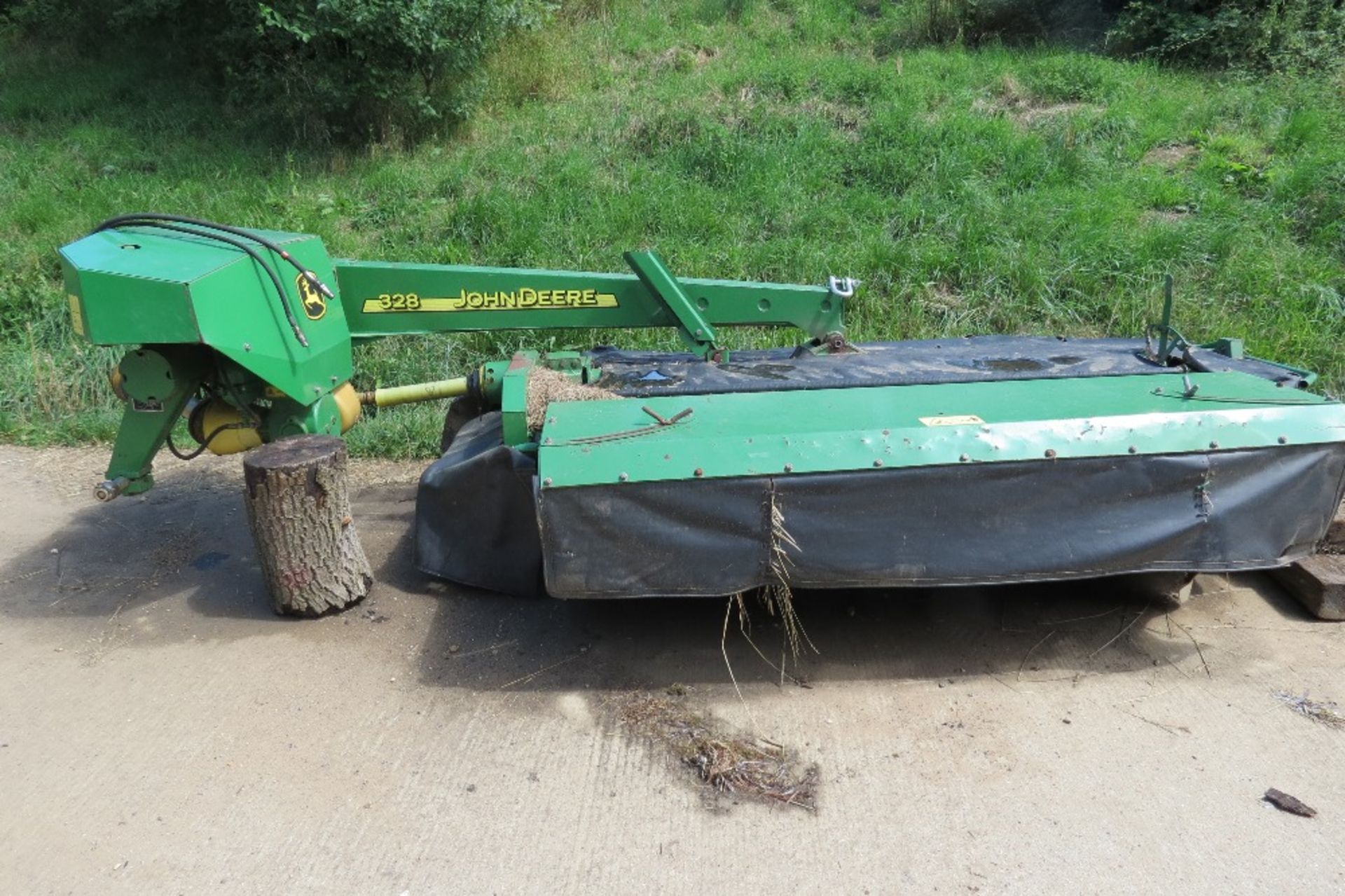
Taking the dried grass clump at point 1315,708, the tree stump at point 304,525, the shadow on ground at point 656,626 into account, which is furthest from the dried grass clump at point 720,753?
the dried grass clump at point 1315,708

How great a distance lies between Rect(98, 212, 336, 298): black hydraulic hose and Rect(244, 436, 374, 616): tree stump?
60 cm

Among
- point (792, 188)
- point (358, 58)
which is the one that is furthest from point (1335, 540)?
point (358, 58)

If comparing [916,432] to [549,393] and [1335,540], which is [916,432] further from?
[1335,540]

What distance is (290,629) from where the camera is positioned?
4.12 metres

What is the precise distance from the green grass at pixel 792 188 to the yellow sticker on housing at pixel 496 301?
206 centimetres

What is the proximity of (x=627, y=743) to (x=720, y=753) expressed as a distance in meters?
0.31

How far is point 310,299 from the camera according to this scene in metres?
3.96

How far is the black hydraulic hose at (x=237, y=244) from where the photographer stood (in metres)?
3.79

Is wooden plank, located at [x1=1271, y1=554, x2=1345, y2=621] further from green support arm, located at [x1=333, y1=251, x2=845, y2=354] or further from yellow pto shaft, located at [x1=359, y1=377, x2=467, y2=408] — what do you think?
yellow pto shaft, located at [x1=359, y1=377, x2=467, y2=408]

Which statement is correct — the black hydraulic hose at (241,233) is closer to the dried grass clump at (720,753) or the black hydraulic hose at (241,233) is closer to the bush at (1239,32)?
the dried grass clump at (720,753)

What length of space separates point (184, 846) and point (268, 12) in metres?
7.72

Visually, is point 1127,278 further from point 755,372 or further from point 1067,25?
point 1067,25

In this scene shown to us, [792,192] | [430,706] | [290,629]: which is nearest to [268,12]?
[792,192]

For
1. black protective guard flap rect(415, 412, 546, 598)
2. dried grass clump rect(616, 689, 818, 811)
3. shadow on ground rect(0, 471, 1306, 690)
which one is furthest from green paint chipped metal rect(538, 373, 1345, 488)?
dried grass clump rect(616, 689, 818, 811)
